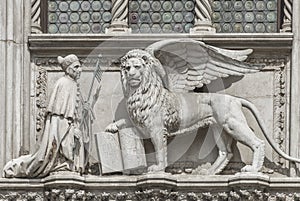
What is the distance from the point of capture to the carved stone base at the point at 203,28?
18750 millimetres

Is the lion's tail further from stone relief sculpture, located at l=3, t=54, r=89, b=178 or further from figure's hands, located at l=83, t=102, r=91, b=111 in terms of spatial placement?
stone relief sculpture, located at l=3, t=54, r=89, b=178

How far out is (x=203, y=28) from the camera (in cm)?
1878

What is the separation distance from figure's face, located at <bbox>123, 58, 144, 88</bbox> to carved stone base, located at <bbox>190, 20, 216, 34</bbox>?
0.98 metres

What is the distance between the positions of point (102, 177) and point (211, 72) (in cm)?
164

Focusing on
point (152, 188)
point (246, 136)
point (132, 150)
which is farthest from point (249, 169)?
point (132, 150)

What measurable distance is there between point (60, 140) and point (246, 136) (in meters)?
1.98

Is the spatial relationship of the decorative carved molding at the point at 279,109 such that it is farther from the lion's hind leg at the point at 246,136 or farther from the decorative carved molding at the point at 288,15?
the decorative carved molding at the point at 288,15

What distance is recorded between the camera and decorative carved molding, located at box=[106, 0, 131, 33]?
18859mm

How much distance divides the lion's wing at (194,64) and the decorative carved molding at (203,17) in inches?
15.5

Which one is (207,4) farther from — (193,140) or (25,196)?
(25,196)

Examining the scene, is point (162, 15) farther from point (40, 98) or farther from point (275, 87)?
point (40, 98)

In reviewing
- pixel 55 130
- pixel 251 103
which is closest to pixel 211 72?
pixel 251 103

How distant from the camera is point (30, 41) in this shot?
18.7 meters

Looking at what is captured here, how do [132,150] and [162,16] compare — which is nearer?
[132,150]
